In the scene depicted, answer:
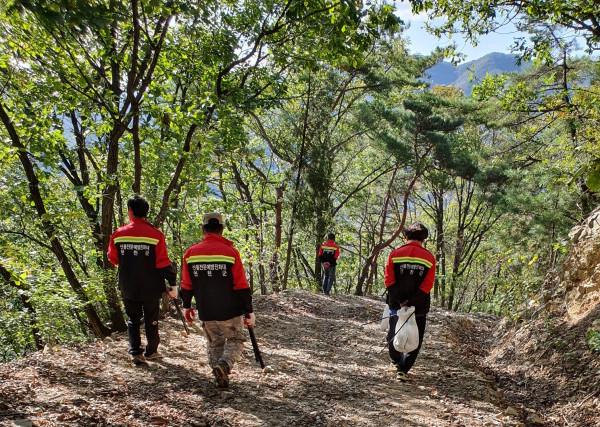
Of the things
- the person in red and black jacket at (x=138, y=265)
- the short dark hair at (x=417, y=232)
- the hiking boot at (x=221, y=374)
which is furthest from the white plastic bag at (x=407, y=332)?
the person in red and black jacket at (x=138, y=265)

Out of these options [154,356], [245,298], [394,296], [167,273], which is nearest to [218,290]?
[245,298]

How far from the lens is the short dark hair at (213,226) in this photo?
474 cm

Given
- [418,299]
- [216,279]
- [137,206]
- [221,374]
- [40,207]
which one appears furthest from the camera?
[40,207]

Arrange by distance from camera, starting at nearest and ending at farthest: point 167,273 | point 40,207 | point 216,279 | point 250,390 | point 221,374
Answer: point 221,374, point 250,390, point 216,279, point 167,273, point 40,207

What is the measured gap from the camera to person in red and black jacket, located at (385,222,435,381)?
5.21m

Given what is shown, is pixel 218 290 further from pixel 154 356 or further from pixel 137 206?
pixel 154 356

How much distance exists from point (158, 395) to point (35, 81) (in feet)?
20.6

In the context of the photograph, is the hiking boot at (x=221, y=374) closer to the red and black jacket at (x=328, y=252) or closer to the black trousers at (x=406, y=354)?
the black trousers at (x=406, y=354)

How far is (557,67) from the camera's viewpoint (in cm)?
1356

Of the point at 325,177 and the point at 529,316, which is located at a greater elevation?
the point at 325,177

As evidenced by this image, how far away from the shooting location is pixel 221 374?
439cm

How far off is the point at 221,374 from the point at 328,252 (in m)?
9.92

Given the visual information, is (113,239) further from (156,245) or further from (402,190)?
(402,190)

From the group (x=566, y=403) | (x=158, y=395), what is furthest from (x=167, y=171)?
(x=566, y=403)
